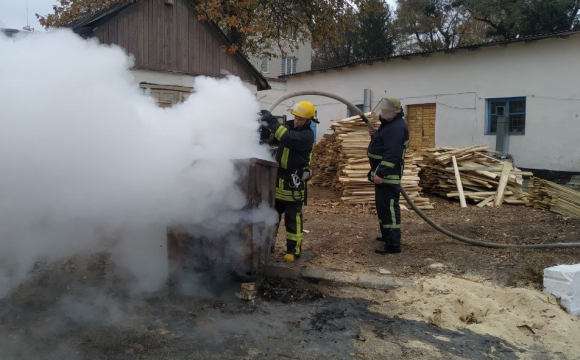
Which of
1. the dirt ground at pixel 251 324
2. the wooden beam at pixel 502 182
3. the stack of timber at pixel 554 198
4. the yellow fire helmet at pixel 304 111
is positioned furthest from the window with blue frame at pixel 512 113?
the dirt ground at pixel 251 324

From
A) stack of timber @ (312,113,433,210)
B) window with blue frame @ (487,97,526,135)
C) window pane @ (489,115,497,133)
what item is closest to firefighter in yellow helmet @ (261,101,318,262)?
stack of timber @ (312,113,433,210)

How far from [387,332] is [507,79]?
43.7 feet

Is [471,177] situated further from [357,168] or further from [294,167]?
[294,167]

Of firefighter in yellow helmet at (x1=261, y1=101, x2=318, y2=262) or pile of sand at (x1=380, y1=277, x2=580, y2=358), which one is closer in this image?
pile of sand at (x1=380, y1=277, x2=580, y2=358)

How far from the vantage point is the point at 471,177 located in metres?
10.7

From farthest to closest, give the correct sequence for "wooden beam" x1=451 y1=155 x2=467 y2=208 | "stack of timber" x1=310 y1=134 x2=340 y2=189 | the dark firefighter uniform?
"stack of timber" x1=310 y1=134 x2=340 y2=189
"wooden beam" x1=451 y1=155 x2=467 y2=208
the dark firefighter uniform

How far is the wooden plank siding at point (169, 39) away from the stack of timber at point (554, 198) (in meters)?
8.85

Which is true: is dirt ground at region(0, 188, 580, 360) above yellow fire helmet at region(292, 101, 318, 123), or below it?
below

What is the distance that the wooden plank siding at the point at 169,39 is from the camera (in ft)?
41.2

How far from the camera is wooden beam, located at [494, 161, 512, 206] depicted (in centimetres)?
1016

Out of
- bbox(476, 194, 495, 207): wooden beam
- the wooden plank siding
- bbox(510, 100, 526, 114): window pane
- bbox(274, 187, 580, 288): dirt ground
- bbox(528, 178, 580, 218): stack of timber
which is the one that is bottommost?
bbox(274, 187, 580, 288): dirt ground

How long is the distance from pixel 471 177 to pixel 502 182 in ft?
2.06

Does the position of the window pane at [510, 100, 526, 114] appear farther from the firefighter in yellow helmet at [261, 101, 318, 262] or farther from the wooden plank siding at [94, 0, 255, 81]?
the firefighter in yellow helmet at [261, 101, 318, 262]

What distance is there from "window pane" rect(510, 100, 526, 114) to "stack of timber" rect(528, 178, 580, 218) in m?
6.08
